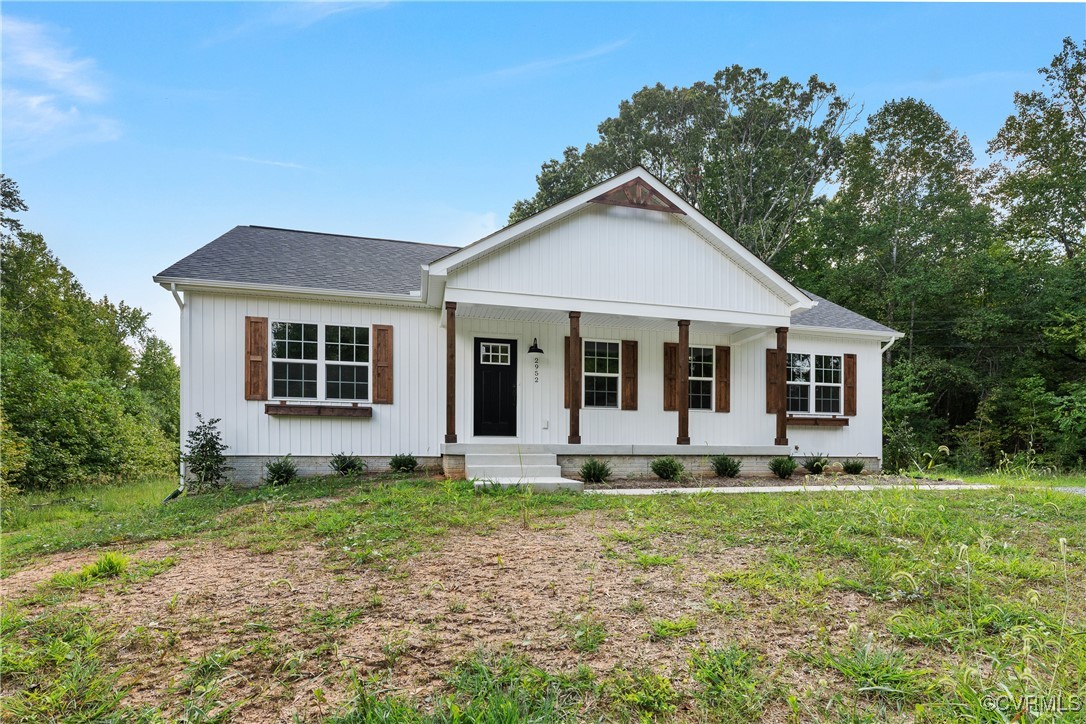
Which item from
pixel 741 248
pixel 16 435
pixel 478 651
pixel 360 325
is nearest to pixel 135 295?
pixel 16 435

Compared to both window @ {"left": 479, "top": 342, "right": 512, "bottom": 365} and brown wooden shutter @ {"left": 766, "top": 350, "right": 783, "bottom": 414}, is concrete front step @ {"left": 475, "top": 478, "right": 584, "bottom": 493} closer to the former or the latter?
window @ {"left": 479, "top": 342, "right": 512, "bottom": 365}

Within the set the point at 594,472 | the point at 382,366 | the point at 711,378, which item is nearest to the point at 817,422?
the point at 711,378

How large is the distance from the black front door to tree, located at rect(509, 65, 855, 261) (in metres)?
15.0

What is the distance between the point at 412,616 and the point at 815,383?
1204cm

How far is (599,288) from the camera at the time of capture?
1011 cm

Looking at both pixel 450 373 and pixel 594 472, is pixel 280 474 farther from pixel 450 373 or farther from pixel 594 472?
pixel 594 472

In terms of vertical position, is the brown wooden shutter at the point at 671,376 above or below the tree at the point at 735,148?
below

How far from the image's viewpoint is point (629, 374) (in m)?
11.3

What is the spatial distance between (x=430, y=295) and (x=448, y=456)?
9.73 feet

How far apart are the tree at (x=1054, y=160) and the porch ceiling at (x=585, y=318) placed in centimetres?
1429

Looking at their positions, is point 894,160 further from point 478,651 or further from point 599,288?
point 478,651

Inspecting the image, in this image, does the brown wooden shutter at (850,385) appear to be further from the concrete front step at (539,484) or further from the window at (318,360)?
the window at (318,360)

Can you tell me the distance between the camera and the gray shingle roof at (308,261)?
9.58 m

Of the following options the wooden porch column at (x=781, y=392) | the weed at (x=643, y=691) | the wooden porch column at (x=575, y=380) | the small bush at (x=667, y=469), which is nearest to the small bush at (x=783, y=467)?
the wooden porch column at (x=781, y=392)
